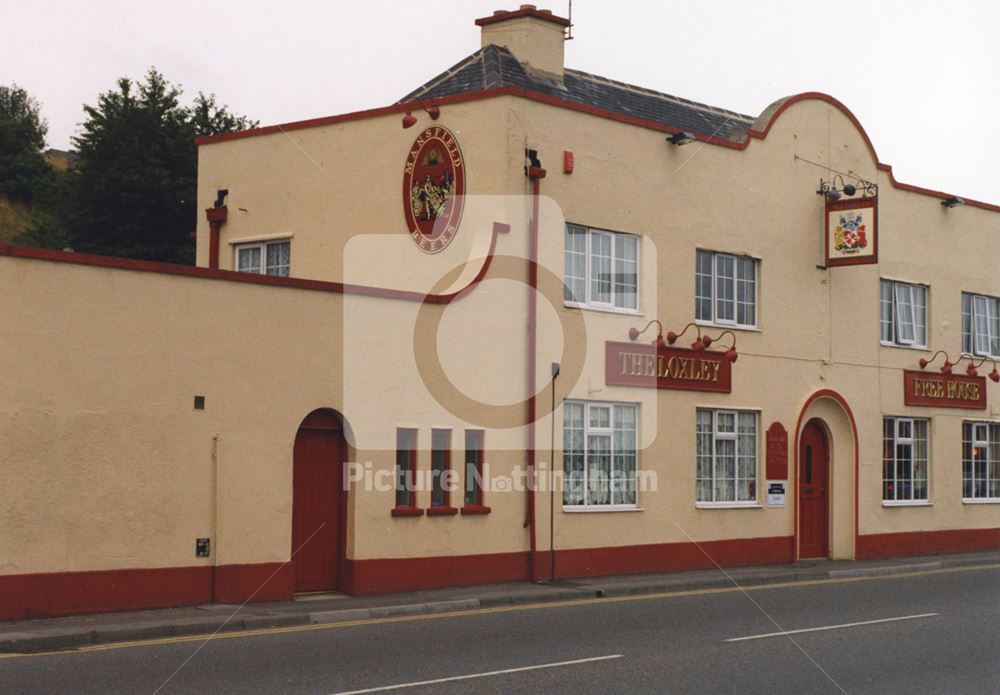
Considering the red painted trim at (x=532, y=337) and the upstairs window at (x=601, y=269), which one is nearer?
the red painted trim at (x=532, y=337)

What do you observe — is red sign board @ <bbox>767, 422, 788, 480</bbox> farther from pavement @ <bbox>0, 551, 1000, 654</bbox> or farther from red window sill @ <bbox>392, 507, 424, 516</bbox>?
red window sill @ <bbox>392, 507, 424, 516</bbox>

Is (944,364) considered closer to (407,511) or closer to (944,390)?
(944,390)

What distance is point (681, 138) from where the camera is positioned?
2261cm

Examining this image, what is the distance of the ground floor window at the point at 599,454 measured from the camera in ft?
69.5

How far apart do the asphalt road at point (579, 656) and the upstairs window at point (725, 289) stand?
23.2 ft

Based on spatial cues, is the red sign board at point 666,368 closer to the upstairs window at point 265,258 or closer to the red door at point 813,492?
the red door at point 813,492

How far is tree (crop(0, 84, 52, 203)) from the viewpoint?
2352 inches

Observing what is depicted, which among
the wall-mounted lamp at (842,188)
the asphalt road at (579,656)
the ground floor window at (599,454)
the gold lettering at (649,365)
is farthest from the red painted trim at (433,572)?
the wall-mounted lamp at (842,188)

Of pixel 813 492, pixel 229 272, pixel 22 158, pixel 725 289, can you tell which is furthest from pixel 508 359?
pixel 22 158

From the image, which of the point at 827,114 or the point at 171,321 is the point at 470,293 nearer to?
the point at 171,321

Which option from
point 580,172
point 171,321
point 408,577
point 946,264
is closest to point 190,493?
point 171,321

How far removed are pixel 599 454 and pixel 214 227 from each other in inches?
327

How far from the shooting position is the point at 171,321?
16.2m

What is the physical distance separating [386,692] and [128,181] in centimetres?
3467
